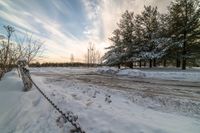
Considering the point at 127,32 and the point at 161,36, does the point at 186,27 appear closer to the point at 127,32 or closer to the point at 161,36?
the point at 161,36

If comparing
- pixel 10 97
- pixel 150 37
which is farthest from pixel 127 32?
pixel 10 97

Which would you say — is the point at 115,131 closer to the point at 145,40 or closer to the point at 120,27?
the point at 145,40

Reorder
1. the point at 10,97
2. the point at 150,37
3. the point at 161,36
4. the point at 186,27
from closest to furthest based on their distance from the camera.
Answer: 1. the point at 10,97
2. the point at 186,27
3. the point at 161,36
4. the point at 150,37

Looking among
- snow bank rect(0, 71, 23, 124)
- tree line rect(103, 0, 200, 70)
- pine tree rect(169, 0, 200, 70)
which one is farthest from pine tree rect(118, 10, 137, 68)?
snow bank rect(0, 71, 23, 124)

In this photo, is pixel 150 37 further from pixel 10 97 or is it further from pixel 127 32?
pixel 10 97

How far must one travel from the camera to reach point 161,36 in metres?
30.3

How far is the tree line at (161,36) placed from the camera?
26.4 m

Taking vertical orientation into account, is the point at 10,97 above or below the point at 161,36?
below

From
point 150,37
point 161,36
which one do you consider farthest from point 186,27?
point 150,37

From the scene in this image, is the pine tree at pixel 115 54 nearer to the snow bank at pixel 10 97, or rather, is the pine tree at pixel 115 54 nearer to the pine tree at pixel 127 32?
the pine tree at pixel 127 32

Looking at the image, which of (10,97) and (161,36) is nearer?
(10,97)

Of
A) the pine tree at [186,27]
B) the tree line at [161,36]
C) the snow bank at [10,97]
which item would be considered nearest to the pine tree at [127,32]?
the tree line at [161,36]

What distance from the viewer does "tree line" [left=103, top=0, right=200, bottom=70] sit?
2642 centimetres

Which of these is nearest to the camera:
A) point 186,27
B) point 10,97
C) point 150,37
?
point 10,97
